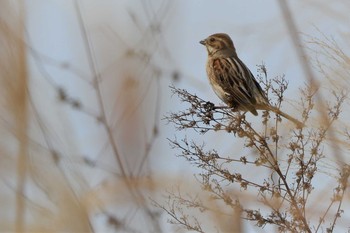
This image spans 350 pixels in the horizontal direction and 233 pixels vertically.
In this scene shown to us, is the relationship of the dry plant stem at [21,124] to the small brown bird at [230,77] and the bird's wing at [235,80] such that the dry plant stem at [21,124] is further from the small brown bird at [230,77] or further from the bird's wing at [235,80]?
the bird's wing at [235,80]

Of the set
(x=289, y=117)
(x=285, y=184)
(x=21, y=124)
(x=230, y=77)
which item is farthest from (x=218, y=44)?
(x=21, y=124)

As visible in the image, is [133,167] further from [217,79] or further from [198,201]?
[217,79]

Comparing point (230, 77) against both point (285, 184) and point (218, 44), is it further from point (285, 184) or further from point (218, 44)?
point (285, 184)

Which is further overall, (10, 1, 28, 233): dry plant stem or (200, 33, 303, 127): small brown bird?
(200, 33, 303, 127): small brown bird

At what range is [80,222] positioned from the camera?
1.52m

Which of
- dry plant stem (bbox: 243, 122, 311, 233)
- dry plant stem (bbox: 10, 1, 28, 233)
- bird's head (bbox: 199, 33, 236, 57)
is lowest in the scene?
dry plant stem (bbox: 10, 1, 28, 233)

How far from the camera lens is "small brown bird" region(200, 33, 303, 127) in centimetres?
483

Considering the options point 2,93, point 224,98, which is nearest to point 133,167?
point 2,93

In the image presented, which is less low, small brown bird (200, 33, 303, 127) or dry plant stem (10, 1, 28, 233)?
small brown bird (200, 33, 303, 127)

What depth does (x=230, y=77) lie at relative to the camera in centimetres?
535

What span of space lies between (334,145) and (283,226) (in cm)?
37

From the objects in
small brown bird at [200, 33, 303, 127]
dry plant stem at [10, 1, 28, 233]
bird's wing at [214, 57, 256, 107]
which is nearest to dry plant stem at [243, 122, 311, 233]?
dry plant stem at [10, 1, 28, 233]

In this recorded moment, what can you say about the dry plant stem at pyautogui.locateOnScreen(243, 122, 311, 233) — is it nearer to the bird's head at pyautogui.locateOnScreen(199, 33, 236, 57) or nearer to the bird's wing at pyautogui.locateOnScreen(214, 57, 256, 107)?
the bird's wing at pyautogui.locateOnScreen(214, 57, 256, 107)

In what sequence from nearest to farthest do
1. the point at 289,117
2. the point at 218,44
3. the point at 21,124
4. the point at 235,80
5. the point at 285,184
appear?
the point at 21,124, the point at 285,184, the point at 289,117, the point at 235,80, the point at 218,44
